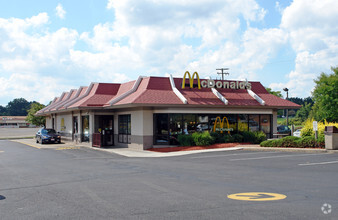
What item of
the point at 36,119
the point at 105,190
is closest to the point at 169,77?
the point at 105,190

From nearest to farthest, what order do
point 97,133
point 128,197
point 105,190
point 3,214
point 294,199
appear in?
point 3,214 → point 294,199 → point 128,197 → point 105,190 → point 97,133

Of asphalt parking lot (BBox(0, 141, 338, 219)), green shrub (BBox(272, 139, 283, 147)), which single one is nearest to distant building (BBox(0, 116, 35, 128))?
green shrub (BBox(272, 139, 283, 147))

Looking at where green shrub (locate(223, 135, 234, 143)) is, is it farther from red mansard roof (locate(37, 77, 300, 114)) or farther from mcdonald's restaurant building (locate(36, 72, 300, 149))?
red mansard roof (locate(37, 77, 300, 114))

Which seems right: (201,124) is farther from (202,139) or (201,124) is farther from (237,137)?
(237,137)

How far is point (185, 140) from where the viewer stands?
25.6m

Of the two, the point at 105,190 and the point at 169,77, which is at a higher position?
the point at 169,77

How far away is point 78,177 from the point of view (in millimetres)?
12844

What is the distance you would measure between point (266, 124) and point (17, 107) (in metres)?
169

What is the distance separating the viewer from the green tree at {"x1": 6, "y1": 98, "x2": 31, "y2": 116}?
174250mm

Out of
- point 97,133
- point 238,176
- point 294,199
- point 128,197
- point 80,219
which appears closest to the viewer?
point 80,219

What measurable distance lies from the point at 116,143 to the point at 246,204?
22.7 metres

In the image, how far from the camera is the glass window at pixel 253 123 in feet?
95.2

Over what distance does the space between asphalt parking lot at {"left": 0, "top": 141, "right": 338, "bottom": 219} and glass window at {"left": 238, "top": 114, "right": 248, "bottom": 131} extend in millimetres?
13113

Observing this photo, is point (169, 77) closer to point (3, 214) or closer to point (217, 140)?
point (217, 140)
